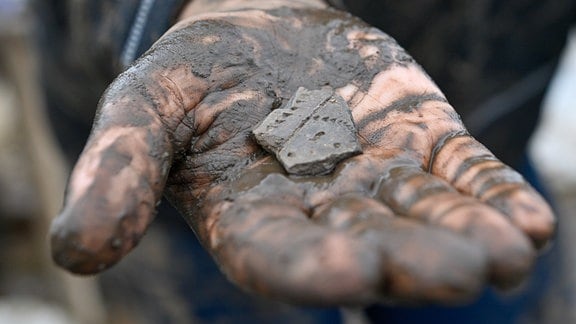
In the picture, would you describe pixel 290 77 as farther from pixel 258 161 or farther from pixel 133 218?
pixel 133 218

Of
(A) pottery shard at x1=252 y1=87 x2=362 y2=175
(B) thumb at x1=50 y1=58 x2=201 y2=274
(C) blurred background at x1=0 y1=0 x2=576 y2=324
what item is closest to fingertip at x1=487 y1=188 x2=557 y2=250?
(A) pottery shard at x1=252 y1=87 x2=362 y2=175

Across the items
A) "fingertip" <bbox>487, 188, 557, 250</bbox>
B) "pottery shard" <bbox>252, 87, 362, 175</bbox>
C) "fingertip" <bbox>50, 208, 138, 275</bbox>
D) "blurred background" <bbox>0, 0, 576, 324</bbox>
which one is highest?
"fingertip" <bbox>487, 188, 557, 250</bbox>

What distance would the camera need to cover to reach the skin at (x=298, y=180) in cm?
92

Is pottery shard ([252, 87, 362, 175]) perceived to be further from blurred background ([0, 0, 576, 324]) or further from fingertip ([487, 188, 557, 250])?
blurred background ([0, 0, 576, 324])

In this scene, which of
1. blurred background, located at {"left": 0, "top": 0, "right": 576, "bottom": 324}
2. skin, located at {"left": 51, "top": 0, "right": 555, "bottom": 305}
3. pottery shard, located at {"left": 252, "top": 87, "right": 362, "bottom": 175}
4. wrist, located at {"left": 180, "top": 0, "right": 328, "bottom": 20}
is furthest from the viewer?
blurred background, located at {"left": 0, "top": 0, "right": 576, "bottom": 324}

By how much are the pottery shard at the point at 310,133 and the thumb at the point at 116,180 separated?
0.17 m

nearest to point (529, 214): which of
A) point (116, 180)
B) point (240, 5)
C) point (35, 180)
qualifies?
point (116, 180)

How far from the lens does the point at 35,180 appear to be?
10.3ft

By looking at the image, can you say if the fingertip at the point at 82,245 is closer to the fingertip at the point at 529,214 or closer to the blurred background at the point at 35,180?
the fingertip at the point at 529,214

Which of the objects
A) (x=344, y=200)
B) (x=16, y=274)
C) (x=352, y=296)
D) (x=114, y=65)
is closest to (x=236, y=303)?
(x=114, y=65)

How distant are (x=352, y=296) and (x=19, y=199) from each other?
3018 millimetres

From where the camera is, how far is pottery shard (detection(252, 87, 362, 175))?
1153 millimetres

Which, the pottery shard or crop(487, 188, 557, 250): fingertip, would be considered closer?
crop(487, 188, 557, 250): fingertip

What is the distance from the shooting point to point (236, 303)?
2.08 metres
